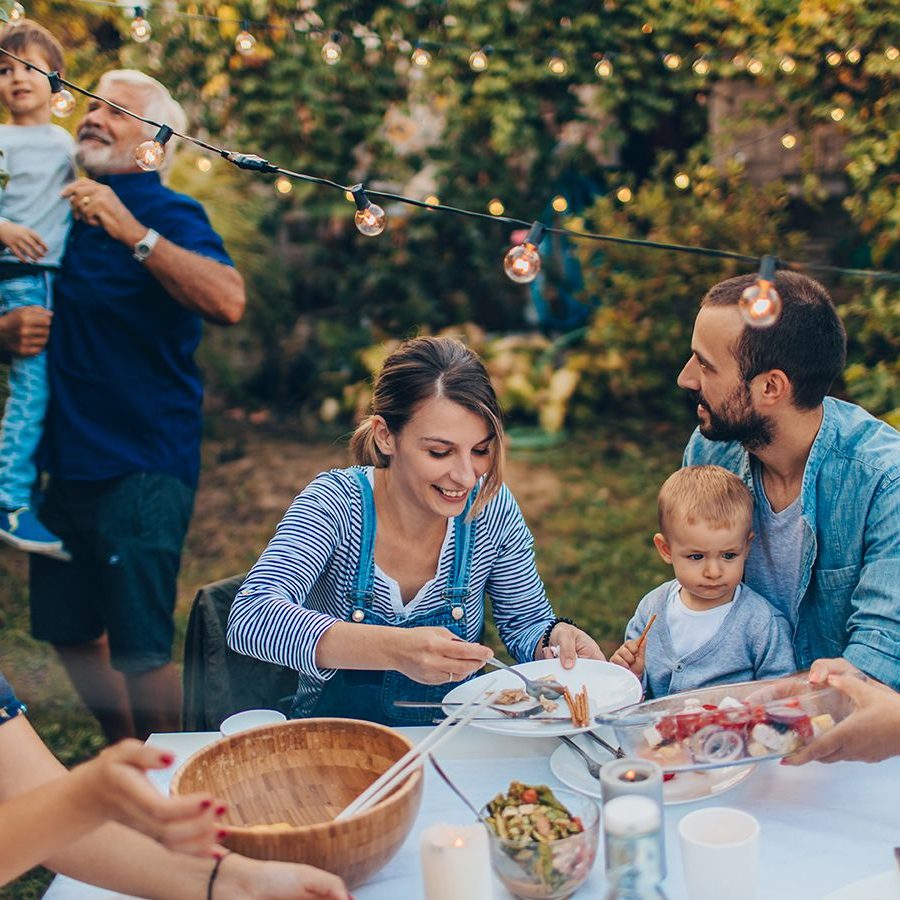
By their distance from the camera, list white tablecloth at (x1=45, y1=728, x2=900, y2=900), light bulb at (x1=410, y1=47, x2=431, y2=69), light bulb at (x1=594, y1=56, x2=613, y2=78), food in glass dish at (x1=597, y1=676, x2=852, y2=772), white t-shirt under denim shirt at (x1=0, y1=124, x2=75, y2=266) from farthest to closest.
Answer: light bulb at (x1=594, y1=56, x2=613, y2=78)
light bulb at (x1=410, y1=47, x2=431, y2=69)
white t-shirt under denim shirt at (x1=0, y1=124, x2=75, y2=266)
food in glass dish at (x1=597, y1=676, x2=852, y2=772)
white tablecloth at (x1=45, y1=728, x2=900, y2=900)

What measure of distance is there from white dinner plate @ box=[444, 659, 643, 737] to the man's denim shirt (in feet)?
1.40

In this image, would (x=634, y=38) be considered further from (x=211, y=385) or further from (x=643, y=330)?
(x=211, y=385)

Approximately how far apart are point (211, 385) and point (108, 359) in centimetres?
388

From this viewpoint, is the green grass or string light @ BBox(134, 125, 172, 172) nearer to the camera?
string light @ BBox(134, 125, 172, 172)

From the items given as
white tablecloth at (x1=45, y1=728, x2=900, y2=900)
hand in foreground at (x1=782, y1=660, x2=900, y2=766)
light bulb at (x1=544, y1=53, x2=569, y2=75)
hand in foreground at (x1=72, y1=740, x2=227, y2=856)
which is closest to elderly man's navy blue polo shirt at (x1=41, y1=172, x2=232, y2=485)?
white tablecloth at (x1=45, y1=728, x2=900, y2=900)

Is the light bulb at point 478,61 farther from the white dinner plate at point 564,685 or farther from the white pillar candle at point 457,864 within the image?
the white pillar candle at point 457,864

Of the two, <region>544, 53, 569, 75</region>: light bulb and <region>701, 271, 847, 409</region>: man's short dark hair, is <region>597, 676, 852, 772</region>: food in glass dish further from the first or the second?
<region>544, 53, 569, 75</region>: light bulb

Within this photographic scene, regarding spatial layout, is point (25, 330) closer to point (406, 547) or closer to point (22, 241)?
point (22, 241)

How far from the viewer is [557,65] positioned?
576 centimetres

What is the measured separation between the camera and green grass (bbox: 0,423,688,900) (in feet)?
13.1

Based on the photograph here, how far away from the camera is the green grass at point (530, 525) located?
3988 mm

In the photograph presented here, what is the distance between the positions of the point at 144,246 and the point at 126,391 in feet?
1.23

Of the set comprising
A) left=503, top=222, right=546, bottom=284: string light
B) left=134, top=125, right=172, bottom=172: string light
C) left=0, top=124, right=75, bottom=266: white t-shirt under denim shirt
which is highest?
left=0, top=124, right=75, bottom=266: white t-shirt under denim shirt

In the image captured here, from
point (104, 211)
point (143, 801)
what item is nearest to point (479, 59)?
point (104, 211)
